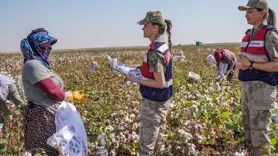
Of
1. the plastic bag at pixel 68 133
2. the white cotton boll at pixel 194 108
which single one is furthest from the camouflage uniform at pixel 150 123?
the white cotton boll at pixel 194 108

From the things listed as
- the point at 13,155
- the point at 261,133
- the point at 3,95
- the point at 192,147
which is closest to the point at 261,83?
the point at 261,133

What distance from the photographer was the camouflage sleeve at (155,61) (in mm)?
3029

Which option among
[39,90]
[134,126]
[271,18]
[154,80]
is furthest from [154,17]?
[134,126]

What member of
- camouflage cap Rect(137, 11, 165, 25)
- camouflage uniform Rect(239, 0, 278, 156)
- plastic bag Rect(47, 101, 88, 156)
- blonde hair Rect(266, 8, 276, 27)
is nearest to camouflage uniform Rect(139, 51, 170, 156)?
camouflage cap Rect(137, 11, 165, 25)

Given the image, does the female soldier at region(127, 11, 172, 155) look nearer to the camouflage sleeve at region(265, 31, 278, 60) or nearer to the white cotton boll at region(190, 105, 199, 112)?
the camouflage sleeve at region(265, 31, 278, 60)

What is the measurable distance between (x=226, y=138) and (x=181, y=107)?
1.06m

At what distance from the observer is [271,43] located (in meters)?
3.30

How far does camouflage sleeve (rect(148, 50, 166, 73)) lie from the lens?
9.94 ft

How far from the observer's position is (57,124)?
3.11m

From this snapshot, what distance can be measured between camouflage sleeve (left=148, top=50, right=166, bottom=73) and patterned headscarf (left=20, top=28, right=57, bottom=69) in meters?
0.92

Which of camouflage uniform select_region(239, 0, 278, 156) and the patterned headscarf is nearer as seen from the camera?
the patterned headscarf

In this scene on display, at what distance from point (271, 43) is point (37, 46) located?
84.5 inches

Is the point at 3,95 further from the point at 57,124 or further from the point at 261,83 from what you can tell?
the point at 261,83

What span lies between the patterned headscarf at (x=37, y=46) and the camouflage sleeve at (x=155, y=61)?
92cm
